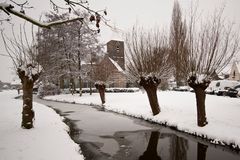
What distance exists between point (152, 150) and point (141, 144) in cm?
99

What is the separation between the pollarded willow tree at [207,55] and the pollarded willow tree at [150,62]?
3.90m

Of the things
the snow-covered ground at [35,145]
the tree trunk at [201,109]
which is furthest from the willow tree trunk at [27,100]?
the tree trunk at [201,109]

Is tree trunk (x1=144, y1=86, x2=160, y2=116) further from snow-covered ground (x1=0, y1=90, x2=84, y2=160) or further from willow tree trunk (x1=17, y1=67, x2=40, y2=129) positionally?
willow tree trunk (x1=17, y1=67, x2=40, y2=129)

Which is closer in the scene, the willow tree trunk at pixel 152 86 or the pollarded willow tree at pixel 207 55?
the pollarded willow tree at pixel 207 55

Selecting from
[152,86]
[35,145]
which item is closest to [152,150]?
[35,145]

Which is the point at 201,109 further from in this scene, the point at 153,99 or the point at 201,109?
the point at 153,99

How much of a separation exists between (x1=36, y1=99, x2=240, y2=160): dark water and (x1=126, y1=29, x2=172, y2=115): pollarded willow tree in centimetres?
279

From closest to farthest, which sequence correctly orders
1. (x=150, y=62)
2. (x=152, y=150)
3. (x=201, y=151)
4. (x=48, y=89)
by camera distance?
(x=201, y=151)
(x=152, y=150)
(x=150, y=62)
(x=48, y=89)

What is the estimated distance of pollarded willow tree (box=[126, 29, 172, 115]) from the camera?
15.9 m

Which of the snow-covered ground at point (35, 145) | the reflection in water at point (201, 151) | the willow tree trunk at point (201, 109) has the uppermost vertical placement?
the willow tree trunk at point (201, 109)

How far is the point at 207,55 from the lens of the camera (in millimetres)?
11867

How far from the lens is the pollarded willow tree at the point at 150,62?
15.9 meters

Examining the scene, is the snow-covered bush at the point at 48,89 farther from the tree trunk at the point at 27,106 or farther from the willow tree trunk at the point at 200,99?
the willow tree trunk at the point at 200,99

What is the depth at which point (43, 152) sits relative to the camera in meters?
7.60
